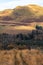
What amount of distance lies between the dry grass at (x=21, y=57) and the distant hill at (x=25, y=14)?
53537 mm

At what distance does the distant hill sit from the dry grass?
5354 cm

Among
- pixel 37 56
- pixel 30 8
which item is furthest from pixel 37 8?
pixel 37 56

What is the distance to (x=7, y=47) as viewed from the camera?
24.3m

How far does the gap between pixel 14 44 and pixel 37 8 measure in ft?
222

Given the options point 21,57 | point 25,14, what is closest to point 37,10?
point 25,14

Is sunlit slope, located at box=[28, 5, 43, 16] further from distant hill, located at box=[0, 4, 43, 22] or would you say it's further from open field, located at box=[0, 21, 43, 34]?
open field, located at box=[0, 21, 43, 34]

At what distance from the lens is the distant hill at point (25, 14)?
77.1 metres

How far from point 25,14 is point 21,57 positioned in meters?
63.9

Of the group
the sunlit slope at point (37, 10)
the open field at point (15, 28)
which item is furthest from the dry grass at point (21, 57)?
the sunlit slope at point (37, 10)

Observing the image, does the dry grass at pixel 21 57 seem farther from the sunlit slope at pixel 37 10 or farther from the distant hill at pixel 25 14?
the sunlit slope at pixel 37 10

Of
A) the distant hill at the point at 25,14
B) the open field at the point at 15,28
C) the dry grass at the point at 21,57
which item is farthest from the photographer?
→ the distant hill at the point at 25,14

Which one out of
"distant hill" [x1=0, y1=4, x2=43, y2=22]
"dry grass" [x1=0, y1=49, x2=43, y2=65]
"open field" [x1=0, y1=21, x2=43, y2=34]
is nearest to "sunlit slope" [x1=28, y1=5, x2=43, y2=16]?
"distant hill" [x1=0, y1=4, x2=43, y2=22]

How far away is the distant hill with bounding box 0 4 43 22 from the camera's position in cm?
7706

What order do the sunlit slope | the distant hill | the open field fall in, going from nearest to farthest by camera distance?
the open field
the distant hill
the sunlit slope
